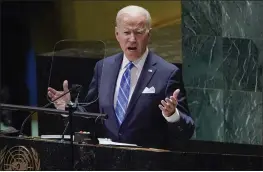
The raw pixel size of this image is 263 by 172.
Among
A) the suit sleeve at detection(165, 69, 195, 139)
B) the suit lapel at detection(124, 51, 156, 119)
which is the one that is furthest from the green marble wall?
the suit lapel at detection(124, 51, 156, 119)

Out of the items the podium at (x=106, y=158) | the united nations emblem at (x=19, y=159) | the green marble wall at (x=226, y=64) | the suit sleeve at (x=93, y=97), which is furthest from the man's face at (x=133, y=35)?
the united nations emblem at (x=19, y=159)

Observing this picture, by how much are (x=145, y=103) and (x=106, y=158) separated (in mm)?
472

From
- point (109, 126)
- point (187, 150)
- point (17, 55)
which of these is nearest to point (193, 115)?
point (187, 150)

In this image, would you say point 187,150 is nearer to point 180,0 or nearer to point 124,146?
point 124,146

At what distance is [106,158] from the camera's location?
12.5 ft

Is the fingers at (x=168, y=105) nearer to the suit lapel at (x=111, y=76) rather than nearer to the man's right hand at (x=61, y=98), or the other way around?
the suit lapel at (x=111, y=76)

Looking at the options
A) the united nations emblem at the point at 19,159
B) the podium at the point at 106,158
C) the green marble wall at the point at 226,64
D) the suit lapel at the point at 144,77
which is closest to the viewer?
the podium at the point at 106,158

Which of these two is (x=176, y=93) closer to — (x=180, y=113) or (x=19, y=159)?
(x=180, y=113)

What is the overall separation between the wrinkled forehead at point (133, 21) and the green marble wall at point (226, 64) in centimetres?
36

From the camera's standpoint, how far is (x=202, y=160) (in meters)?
3.79

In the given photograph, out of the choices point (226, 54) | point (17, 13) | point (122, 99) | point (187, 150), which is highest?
point (17, 13)

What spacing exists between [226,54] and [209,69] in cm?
16

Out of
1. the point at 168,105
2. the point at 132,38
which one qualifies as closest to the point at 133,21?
the point at 132,38

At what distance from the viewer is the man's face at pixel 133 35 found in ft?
13.1
